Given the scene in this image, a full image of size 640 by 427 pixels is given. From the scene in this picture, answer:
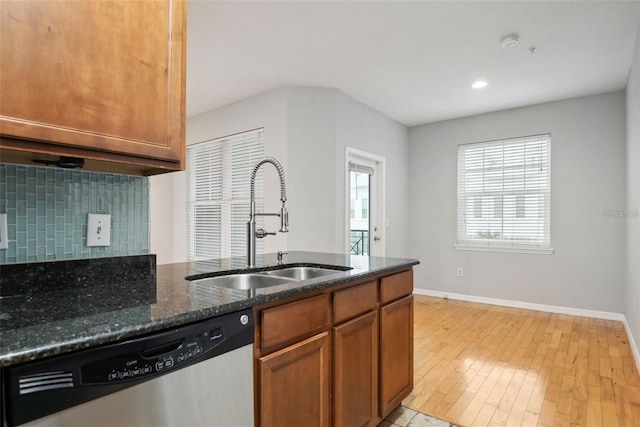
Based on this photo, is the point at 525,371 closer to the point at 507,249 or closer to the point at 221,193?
the point at 507,249

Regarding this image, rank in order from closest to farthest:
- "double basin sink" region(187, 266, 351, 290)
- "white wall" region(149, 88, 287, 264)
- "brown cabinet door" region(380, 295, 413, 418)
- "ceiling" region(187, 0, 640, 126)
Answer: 1. "double basin sink" region(187, 266, 351, 290)
2. "brown cabinet door" region(380, 295, 413, 418)
3. "ceiling" region(187, 0, 640, 126)
4. "white wall" region(149, 88, 287, 264)

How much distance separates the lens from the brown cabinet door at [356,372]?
61.4 inches

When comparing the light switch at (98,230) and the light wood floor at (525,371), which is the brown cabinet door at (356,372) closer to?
the light wood floor at (525,371)

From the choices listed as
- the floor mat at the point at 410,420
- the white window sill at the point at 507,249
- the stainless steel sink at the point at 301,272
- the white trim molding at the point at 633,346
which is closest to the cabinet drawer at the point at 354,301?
the stainless steel sink at the point at 301,272

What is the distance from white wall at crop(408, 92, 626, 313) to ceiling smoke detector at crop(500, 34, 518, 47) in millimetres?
1961

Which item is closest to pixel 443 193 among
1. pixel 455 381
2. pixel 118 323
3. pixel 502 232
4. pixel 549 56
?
pixel 502 232

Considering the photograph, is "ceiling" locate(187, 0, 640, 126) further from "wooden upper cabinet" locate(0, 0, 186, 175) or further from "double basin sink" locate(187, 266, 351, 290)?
"double basin sink" locate(187, 266, 351, 290)

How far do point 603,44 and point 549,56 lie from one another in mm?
381

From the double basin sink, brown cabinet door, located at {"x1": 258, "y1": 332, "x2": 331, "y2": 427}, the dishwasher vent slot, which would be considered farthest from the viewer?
the double basin sink

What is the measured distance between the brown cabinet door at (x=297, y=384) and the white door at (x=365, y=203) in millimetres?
2771

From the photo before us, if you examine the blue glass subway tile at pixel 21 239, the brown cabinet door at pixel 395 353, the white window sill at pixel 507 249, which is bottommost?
the brown cabinet door at pixel 395 353

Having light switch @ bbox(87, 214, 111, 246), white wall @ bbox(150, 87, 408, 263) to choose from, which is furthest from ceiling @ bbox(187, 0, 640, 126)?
light switch @ bbox(87, 214, 111, 246)

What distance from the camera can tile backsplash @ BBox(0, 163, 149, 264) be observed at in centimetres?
116

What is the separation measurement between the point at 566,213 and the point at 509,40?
8.24 ft
